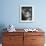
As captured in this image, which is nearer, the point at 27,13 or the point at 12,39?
the point at 12,39

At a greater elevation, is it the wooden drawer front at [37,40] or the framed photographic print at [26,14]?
the framed photographic print at [26,14]

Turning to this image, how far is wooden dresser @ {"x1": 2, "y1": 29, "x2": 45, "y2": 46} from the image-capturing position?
→ 3.40 metres

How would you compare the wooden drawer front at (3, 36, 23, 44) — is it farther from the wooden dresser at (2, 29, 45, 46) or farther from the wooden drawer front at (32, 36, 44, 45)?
the wooden drawer front at (32, 36, 44, 45)

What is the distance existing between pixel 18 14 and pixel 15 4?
13.4 inches

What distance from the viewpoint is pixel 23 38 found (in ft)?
11.2

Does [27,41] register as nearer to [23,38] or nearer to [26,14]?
[23,38]

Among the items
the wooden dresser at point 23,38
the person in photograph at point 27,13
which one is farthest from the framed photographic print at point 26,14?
the wooden dresser at point 23,38

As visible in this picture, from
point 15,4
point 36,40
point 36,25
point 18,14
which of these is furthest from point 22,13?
point 36,40

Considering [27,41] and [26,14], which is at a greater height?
[26,14]

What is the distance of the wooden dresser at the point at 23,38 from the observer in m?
3.40

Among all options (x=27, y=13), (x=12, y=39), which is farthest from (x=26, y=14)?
(x=12, y=39)

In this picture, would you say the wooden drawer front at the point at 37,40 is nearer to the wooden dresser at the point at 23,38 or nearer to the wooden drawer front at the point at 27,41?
the wooden dresser at the point at 23,38

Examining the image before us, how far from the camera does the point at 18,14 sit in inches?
154

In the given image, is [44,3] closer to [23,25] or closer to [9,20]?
[23,25]
